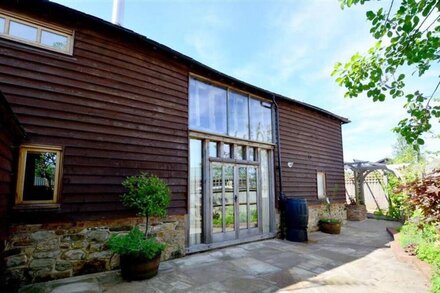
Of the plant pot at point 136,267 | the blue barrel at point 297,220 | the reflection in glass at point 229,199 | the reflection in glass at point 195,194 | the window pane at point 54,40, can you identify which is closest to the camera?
the plant pot at point 136,267

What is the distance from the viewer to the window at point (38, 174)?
11.9ft

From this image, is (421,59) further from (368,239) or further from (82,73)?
(368,239)

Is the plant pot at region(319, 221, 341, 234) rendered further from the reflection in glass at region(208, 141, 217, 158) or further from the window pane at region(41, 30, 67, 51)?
the window pane at region(41, 30, 67, 51)

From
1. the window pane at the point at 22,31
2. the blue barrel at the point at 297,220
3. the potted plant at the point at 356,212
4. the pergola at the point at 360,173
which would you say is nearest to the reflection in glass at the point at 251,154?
the blue barrel at the point at 297,220

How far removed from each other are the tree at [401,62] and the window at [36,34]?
4.22 metres

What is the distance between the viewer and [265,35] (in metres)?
8.15


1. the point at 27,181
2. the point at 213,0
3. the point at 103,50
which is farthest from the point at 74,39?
the point at 213,0

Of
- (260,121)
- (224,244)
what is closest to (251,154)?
(260,121)

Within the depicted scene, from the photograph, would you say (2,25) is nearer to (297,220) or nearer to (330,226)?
(297,220)

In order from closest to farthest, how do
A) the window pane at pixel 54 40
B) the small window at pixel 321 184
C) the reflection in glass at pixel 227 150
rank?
the window pane at pixel 54 40
the reflection in glass at pixel 227 150
the small window at pixel 321 184

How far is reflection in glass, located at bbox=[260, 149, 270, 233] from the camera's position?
22.8ft

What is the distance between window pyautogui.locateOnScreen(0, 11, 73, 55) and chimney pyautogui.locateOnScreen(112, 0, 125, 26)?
1.94 metres

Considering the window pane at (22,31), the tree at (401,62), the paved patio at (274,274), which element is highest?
the window pane at (22,31)

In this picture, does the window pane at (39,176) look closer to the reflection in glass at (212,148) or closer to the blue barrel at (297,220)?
the reflection in glass at (212,148)
